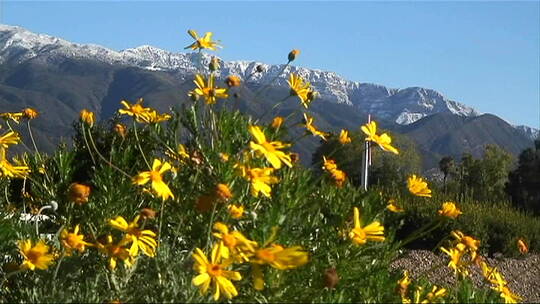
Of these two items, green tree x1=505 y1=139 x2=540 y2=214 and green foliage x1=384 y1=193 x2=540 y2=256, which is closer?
green foliage x1=384 y1=193 x2=540 y2=256

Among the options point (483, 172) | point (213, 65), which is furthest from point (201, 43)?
point (483, 172)

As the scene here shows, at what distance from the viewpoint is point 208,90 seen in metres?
2.99

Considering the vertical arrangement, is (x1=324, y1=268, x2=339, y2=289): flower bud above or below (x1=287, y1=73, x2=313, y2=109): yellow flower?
below

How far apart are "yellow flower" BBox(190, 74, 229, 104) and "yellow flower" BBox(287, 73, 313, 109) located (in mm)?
317

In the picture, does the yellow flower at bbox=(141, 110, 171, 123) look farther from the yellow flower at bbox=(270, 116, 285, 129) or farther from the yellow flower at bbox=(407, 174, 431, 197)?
the yellow flower at bbox=(407, 174, 431, 197)

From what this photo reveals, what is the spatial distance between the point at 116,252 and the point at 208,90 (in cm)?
74

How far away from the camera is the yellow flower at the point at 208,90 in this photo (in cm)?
296

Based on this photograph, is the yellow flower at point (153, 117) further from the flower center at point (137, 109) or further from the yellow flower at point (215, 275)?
the yellow flower at point (215, 275)

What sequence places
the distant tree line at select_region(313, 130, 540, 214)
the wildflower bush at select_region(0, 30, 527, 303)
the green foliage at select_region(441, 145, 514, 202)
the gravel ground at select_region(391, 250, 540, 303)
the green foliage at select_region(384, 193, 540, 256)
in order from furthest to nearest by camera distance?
the green foliage at select_region(441, 145, 514, 202)
the distant tree line at select_region(313, 130, 540, 214)
the green foliage at select_region(384, 193, 540, 256)
the gravel ground at select_region(391, 250, 540, 303)
the wildflower bush at select_region(0, 30, 527, 303)

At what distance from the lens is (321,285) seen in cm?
248

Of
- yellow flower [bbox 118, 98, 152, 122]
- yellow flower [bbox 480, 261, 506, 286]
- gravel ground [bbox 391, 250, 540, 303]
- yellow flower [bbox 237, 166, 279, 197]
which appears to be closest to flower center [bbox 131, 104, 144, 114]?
yellow flower [bbox 118, 98, 152, 122]

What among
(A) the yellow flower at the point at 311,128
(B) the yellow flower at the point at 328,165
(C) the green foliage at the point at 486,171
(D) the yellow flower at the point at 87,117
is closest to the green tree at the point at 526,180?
(C) the green foliage at the point at 486,171

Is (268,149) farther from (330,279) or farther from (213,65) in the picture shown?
(213,65)

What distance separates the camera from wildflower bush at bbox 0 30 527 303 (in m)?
2.37
